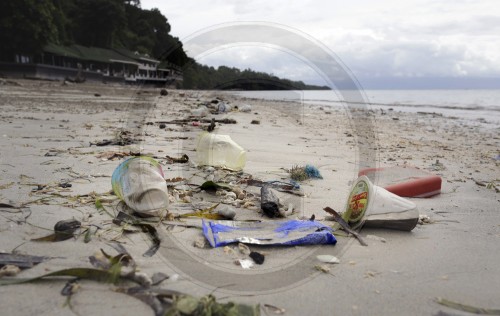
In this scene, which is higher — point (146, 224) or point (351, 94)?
point (351, 94)

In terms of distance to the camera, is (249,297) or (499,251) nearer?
(249,297)

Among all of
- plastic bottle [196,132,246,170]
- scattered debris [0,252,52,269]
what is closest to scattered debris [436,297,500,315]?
scattered debris [0,252,52,269]

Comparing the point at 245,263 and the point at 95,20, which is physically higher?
the point at 95,20

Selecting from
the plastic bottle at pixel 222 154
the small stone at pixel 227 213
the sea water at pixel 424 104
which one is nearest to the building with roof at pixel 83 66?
the sea water at pixel 424 104

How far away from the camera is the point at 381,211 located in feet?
7.69

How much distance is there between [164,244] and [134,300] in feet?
1.77

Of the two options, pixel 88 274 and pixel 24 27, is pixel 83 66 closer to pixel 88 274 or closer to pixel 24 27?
pixel 24 27

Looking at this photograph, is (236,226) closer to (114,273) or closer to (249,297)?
(249,297)

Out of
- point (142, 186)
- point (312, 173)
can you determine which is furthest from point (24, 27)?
point (142, 186)

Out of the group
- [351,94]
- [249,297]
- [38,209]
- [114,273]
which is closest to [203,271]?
[249,297]

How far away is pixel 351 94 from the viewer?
3.42 meters

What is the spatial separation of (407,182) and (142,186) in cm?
232

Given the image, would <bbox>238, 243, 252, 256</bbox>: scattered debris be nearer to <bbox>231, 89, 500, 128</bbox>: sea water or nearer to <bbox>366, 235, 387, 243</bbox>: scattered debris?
<bbox>366, 235, 387, 243</bbox>: scattered debris

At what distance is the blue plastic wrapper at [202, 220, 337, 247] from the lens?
205cm
